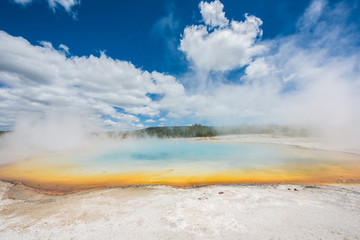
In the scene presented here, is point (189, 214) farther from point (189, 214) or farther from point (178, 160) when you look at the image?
point (178, 160)

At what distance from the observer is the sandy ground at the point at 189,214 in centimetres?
329

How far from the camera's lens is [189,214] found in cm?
402

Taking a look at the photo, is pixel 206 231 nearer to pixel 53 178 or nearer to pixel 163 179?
pixel 163 179

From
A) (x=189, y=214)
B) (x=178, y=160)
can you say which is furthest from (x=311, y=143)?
(x=189, y=214)

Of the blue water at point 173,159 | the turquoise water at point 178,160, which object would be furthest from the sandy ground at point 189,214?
the blue water at point 173,159

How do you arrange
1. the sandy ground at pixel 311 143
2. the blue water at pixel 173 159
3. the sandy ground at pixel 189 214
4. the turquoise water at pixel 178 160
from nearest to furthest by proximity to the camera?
the sandy ground at pixel 189 214 → the turquoise water at pixel 178 160 → the blue water at pixel 173 159 → the sandy ground at pixel 311 143

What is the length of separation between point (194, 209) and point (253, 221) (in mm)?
1532

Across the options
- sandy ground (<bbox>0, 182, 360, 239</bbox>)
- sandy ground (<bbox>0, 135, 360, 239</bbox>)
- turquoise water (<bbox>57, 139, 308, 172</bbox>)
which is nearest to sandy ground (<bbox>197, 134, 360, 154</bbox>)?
turquoise water (<bbox>57, 139, 308, 172</bbox>)

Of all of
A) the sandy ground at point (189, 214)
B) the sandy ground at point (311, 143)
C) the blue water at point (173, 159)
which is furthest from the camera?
the sandy ground at point (311, 143)

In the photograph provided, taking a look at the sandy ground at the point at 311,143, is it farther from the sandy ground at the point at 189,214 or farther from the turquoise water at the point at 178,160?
the sandy ground at the point at 189,214

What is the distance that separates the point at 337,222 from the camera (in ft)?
11.5

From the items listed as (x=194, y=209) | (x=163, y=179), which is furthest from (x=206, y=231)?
(x=163, y=179)

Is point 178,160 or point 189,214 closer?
point 189,214

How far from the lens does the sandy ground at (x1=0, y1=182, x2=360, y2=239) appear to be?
3.29m
